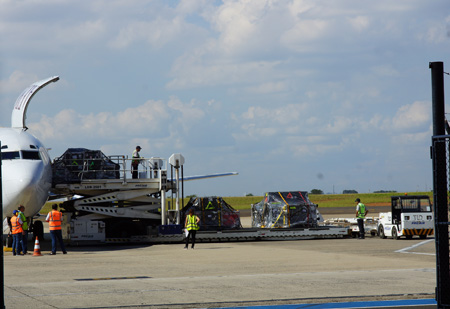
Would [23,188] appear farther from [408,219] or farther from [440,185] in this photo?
[440,185]

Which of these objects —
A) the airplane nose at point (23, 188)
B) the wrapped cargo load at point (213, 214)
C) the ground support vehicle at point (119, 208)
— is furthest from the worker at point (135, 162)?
the airplane nose at point (23, 188)

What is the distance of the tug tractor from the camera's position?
27.6 m

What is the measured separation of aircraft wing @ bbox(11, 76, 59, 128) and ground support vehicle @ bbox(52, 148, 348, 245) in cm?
244

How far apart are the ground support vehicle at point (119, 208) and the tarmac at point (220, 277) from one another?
13.7 feet

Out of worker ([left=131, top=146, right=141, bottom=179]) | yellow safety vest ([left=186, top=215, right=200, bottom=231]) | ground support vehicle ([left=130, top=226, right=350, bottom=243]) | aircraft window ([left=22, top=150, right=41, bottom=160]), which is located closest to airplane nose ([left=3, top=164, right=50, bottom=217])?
aircraft window ([left=22, top=150, right=41, bottom=160])

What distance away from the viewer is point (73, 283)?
46.0 ft

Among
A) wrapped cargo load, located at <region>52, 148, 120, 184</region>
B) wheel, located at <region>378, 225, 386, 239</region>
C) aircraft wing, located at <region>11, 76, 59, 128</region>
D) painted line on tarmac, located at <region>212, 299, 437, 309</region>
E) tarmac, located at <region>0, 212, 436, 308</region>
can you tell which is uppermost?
aircraft wing, located at <region>11, 76, 59, 128</region>

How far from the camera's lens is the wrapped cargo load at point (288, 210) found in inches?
1156

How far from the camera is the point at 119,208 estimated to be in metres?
28.1

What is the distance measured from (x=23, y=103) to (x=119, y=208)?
6580mm

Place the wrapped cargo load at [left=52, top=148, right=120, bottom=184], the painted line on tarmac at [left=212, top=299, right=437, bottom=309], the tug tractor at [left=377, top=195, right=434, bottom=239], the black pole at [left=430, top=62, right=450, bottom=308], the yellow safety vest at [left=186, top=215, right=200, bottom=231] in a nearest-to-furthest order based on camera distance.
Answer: the black pole at [left=430, top=62, right=450, bottom=308], the painted line on tarmac at [left=212, top=299, right=437, bottom=309], the yellow safety vest at [left=186, top=215, right=200, bottom=231], the tug tractor at [left=377, top=195, right=434, bottom=239], the wrapped cargo load at [left=52, top=148, right=120, bottom=184]

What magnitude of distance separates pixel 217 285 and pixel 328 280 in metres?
2.39

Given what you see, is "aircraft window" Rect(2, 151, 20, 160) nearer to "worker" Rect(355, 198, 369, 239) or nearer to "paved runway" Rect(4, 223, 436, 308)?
"paved runway" Rect(4, 223, 436, 308)

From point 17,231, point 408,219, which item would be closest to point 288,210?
point 408,219
